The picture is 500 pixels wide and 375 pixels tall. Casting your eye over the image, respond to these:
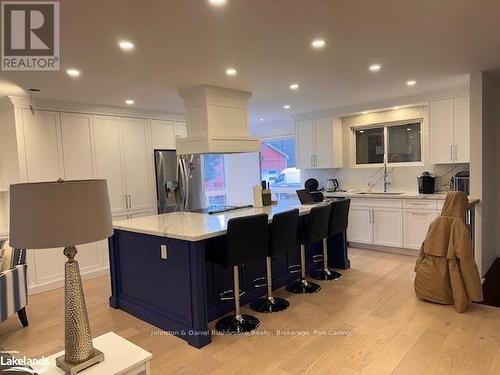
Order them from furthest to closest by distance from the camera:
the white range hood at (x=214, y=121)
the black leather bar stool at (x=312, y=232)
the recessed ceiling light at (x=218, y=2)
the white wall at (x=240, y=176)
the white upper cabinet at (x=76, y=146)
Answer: the white wall at (x=240, y=176) → the white upper cabinet at (x=76, y=146) → the white range hood at (x=214, y=121) → the black leather bar stool at (x=312, y=232) → the recessed ceiling light at (x=218, y=2)

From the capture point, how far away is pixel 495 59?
340cm

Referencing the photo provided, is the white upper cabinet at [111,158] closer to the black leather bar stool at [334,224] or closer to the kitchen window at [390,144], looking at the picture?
the black leather bar stool at [334,224]

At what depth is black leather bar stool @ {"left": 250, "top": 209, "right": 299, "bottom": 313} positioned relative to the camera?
10.9ft

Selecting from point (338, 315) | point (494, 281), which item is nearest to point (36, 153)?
point (338, 315)

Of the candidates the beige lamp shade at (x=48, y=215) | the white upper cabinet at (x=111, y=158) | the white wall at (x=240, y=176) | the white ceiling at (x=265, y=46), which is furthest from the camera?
the white wall at (x=240, y=176)

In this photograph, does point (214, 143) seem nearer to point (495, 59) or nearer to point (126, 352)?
point (126, 352)

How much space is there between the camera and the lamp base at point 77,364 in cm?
147

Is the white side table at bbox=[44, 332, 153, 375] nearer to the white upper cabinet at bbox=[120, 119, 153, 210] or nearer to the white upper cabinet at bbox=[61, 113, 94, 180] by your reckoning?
the white upper cabinet at bbox=[61, 113, 94, 180]

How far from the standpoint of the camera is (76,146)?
466 centimetres

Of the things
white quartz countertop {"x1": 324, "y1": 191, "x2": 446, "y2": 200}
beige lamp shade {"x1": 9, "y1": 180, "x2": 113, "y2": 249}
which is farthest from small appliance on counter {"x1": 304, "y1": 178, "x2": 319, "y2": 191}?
beige lamp shade {"x1": 9, "y1": 180, "x2": 113, "y2": 249}

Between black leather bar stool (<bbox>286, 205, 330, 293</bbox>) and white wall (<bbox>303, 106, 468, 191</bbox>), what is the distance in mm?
2527

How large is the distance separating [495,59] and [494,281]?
98.5 inches

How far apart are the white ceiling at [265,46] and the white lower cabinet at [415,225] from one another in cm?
182

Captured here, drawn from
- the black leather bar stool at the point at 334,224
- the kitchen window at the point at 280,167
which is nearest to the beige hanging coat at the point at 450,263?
the black leather bar stool at the point at 334,224
